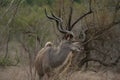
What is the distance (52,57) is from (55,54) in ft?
0.30

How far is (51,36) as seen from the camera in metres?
14.0

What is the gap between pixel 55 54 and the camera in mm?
8961

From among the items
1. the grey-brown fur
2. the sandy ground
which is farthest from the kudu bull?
the sandy ground

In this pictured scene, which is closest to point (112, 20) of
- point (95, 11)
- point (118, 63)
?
point (95, 11)

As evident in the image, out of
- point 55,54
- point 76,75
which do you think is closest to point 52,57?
point 55,54

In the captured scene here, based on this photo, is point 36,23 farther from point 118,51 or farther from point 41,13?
point 118,51

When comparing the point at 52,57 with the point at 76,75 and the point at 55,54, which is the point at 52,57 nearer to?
the point at 55,54

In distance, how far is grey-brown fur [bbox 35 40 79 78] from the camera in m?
8.61

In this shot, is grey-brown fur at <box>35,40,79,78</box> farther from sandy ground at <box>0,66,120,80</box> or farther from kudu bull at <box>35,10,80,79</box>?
sandy ground at <box>0,66,120,80</box>

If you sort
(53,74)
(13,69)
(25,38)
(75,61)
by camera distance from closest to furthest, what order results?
1. (53,74)
2. (75,61)
3. (13,69)
4. (25,38)

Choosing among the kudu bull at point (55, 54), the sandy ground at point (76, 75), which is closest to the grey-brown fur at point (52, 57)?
the kudu bull at point (55, 54)

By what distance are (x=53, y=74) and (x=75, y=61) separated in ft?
10.3

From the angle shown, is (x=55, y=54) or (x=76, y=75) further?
(x=76, y=75)

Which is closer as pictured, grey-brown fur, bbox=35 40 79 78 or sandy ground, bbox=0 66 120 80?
grey-brown fur, bbox=35 40 79 78
